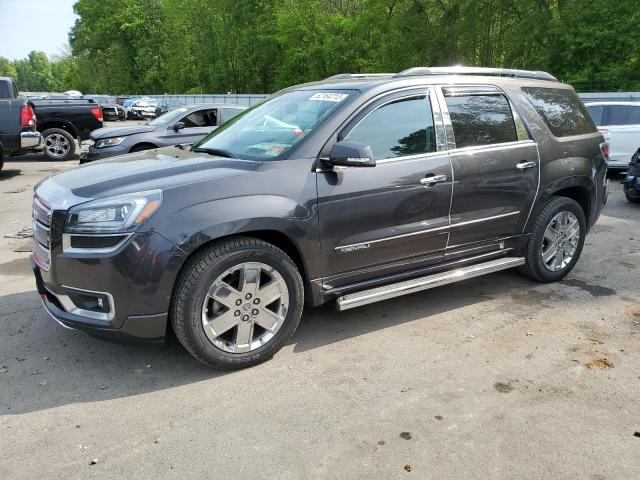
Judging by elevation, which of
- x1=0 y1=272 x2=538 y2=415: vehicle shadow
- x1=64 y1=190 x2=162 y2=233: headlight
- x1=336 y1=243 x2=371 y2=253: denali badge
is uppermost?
x1=64 y1=190 x2=162 y2=233: headlight

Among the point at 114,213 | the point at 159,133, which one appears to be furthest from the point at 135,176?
the point at 159,133

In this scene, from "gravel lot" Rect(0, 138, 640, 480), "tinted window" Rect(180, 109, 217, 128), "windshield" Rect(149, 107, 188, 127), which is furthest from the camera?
"tinted window" Rect(180, 109, 217, 128)

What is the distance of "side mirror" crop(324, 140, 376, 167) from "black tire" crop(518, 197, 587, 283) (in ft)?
6.78

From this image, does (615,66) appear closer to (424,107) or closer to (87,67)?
(424,107)

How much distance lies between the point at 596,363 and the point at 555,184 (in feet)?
5.80

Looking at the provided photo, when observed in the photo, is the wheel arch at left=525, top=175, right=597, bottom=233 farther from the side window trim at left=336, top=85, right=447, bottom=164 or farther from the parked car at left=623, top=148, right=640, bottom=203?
the parked car at left=623, top=148, right=640, bottom=203

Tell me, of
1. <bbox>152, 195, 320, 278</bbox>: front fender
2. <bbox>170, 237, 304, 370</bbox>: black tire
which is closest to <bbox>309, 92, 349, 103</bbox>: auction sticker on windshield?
<bbox>152, 195, 320, 278</bbox>: front fender

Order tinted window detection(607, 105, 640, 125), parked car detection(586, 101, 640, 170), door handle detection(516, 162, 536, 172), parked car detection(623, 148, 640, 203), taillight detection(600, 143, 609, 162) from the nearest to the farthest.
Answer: door handle detection(516, 162, 536, 172) < taillight detection(600, 143, 609, 162) < parked car detection(623, 148, 640, 203) < parked car detection(586, 101, 640, 170) < tinted window detection(607, 105, 640, 125)

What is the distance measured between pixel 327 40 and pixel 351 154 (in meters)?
42.8

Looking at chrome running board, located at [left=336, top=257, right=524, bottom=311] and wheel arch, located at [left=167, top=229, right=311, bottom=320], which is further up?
wheel arch, located at [left=167, top=229, right=311, bottom=320]

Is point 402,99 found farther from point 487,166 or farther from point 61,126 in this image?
point 61,126

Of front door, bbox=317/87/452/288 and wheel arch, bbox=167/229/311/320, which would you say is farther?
front door, bbox=317/87/452/288

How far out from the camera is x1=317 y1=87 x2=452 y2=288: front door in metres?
3.58

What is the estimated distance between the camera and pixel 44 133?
14.0 meters
